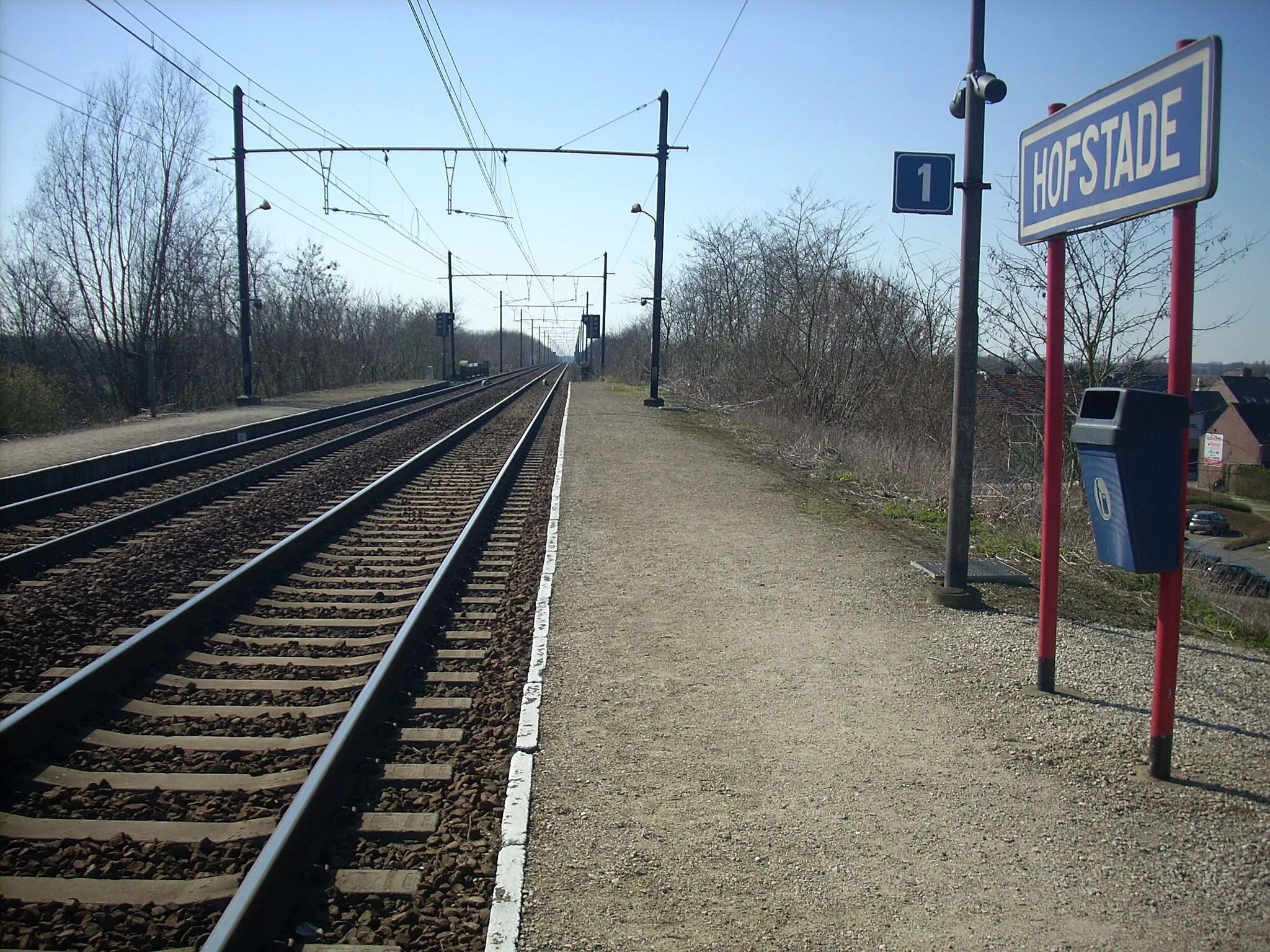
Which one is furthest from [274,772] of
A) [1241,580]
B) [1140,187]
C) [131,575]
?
[1241,580]

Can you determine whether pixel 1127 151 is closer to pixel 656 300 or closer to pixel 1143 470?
pixel 1143 470

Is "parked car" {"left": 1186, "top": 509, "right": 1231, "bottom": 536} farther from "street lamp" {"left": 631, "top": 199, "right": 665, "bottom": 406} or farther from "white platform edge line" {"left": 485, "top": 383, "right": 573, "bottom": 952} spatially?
"street lamp" {"left": 631, "top": 199, "right": 665, "bottom": 406}

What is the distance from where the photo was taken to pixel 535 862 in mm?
3441

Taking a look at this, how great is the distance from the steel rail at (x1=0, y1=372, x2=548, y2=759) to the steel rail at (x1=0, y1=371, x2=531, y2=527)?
315 centimetres

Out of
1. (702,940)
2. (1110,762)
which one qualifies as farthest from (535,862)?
(1110,762)

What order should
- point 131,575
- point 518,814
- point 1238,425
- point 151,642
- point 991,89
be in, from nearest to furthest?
point 518,814 < point 151,642 < point 991,89 < point 131,575 < point 1238,425

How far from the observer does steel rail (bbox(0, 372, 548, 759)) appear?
171 inches

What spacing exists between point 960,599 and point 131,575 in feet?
21.9

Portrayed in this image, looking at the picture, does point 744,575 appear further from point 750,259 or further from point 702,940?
point 750,259

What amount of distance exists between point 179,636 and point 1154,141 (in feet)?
20.0

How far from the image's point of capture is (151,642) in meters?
5.55

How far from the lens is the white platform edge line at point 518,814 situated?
→ 119 inches

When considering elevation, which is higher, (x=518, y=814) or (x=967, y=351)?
(x=967, y=351)

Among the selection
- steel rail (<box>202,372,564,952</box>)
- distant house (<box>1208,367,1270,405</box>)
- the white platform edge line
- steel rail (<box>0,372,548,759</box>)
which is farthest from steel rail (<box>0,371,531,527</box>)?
distant house (<box>1208,367,1270,405</box>)
